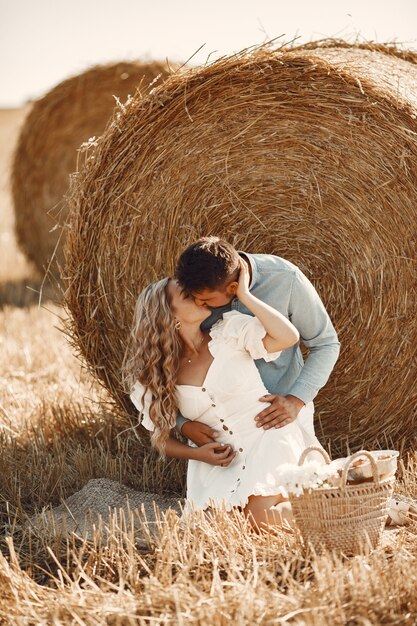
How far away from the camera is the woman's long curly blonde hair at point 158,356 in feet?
12.2

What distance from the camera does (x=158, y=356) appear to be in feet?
12.2

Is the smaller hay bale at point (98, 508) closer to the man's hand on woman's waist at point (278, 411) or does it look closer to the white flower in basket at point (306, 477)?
the man's hand on woman's waist at point (278, 411)

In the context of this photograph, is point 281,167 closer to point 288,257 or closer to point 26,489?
point 288,257

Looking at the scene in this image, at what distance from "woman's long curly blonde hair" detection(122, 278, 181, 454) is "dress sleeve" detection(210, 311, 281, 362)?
178mm

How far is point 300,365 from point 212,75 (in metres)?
1.34

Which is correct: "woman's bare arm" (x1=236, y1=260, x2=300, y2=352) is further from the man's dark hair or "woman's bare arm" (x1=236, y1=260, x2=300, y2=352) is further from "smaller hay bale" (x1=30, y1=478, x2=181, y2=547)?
"smaller hay bale" (x1=30, y1=478, x2=181, y2=547)

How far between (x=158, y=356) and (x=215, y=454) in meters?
0.45

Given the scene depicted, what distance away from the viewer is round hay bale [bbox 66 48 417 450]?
13.5ft

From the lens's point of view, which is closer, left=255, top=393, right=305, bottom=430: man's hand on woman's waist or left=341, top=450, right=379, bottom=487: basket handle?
left=341, top=450, right=379, bottom=487: basket handle

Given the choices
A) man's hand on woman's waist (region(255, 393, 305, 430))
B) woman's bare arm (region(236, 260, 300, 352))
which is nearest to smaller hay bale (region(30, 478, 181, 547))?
man's hand on woman's waist (region(255, 393, 305, 430))

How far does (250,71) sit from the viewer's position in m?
4.13

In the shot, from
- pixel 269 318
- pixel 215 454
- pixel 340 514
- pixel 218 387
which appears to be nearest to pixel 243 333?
pixel 269 318

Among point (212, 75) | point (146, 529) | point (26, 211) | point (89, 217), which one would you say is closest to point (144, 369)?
point (146, 529)

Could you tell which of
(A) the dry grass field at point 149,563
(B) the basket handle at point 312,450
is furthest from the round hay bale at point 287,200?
(B) the basket handle at point 312,450
